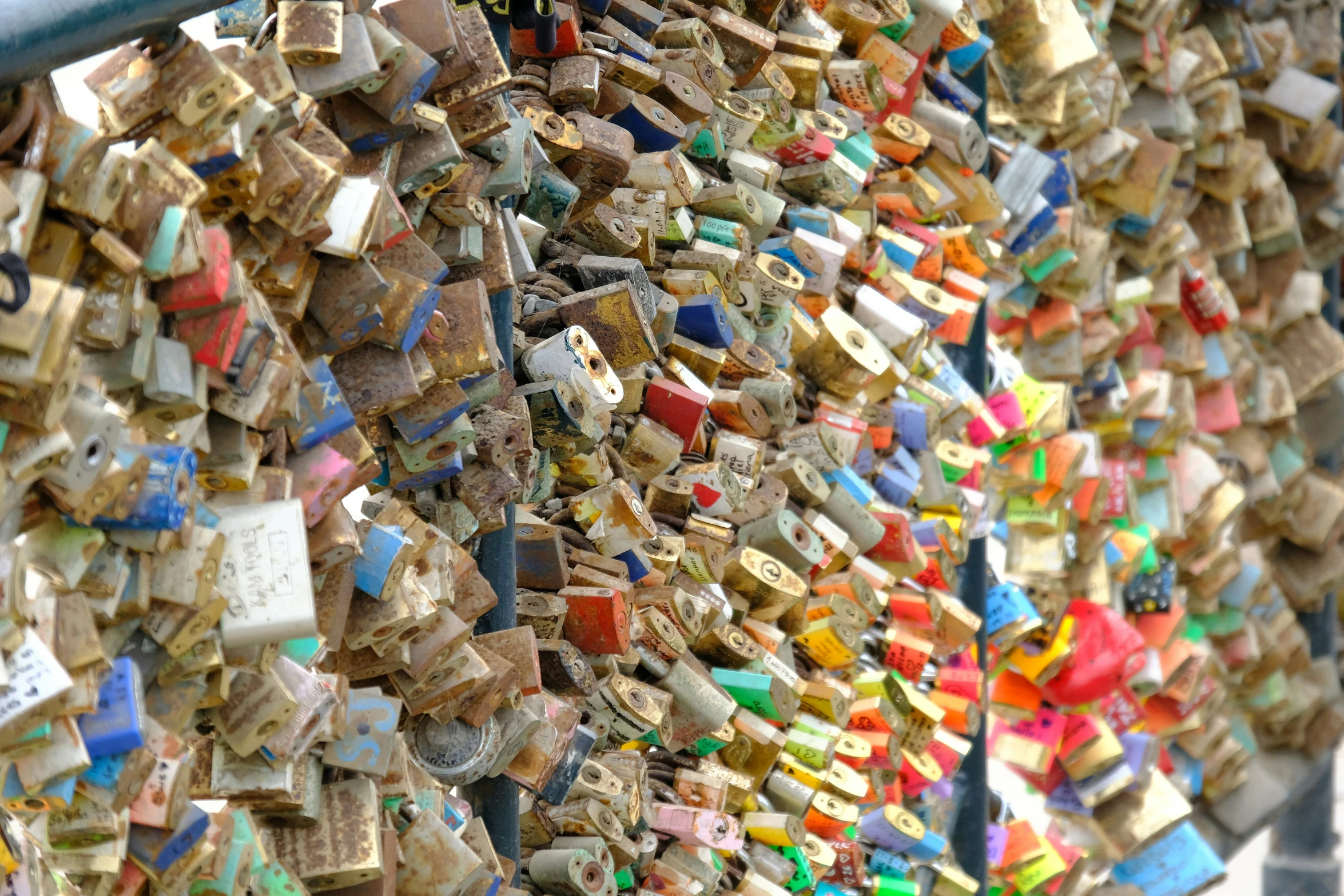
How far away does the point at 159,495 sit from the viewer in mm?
939

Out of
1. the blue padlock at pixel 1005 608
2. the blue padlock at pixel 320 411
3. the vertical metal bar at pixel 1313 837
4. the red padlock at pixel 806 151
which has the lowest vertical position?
the vertical metal bar at pixel 1313 837

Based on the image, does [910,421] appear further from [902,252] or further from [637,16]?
[637,16]

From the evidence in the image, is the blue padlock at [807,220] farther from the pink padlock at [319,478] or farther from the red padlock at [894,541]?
the pink padlock at [319,478]

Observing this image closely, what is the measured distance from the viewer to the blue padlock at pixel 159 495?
36.9 inches

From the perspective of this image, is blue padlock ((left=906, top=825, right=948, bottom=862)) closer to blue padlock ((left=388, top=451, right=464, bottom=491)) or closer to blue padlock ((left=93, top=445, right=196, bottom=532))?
blue padlock ((left=388, top=451, right=464, bottom=491))

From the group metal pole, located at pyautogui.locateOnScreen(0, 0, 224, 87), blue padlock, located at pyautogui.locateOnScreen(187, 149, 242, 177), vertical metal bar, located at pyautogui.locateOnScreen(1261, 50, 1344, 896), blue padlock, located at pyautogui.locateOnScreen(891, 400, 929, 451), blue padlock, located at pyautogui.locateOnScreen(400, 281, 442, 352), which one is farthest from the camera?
vertical metal bar, located at pyautogui.locateOnScreen(1261, 50, 1344, 896)

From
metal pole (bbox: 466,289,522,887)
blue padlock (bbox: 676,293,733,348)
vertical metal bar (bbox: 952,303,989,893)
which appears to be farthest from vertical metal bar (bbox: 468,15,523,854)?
vertical metal bar (bbox: 952,303,989,893)

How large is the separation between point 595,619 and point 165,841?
75 centimetres

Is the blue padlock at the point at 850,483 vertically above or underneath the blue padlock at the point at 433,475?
underneath

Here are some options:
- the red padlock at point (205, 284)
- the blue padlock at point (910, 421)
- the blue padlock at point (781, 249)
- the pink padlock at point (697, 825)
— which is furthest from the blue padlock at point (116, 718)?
the blue padlock at point (910, 421)

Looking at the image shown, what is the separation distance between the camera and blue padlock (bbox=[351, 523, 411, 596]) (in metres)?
1.22

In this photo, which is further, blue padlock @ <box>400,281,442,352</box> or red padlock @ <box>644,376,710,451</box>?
red padlock @ <box>644,376,710,451</box>

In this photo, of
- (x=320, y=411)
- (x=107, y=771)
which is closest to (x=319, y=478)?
(x=320, y=411)

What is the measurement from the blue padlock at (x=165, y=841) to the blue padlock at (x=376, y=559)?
0.26m
